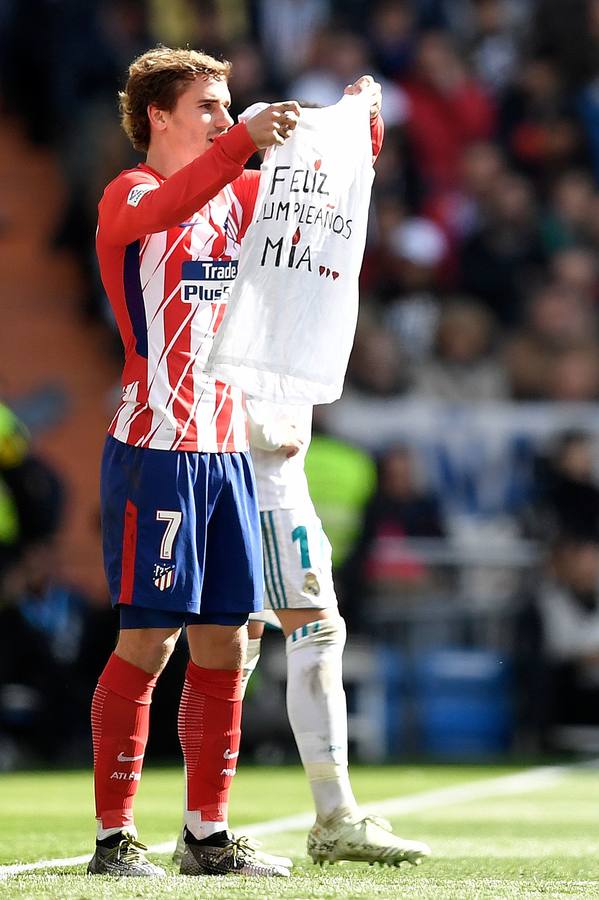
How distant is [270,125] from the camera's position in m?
4.25

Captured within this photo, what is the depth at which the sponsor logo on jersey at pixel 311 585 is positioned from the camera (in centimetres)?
491

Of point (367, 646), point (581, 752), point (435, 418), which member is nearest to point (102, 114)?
point (435, 418)

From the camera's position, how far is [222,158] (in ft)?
13.8

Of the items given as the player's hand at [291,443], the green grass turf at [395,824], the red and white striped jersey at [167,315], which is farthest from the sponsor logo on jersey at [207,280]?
the green grass turf at [395,824]

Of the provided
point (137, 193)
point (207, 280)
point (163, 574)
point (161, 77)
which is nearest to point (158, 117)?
point (161, 77)

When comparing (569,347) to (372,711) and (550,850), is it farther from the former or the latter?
(550,850)

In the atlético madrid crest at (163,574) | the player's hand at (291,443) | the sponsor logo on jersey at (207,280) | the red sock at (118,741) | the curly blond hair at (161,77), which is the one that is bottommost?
the red sock at (118,741)

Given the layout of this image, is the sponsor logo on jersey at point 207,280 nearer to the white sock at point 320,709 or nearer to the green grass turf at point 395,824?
the white sock at point 320,709

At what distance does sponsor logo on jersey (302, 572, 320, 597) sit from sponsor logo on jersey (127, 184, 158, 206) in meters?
1.17

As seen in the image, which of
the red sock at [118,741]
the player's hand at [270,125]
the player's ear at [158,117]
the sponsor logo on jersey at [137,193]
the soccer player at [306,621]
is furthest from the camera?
the soccer player at [306,621]

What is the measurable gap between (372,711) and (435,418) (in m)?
2.06

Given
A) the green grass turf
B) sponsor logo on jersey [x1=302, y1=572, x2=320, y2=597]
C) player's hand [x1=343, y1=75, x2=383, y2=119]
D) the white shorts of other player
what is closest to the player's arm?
the white shorts of other player

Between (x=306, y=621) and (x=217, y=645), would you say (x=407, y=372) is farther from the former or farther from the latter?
(x=217, y=645)

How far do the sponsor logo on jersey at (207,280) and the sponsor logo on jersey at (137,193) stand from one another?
21 cm
